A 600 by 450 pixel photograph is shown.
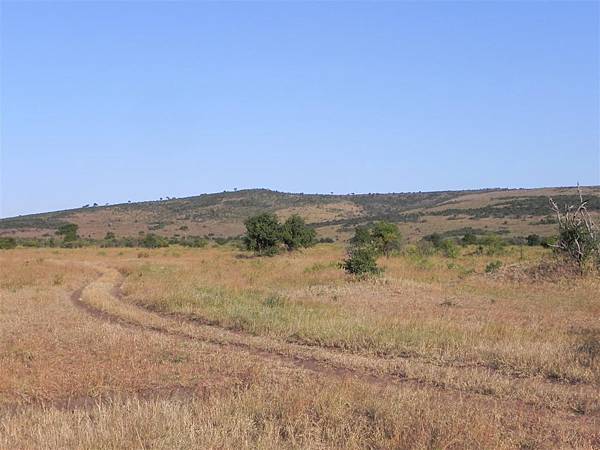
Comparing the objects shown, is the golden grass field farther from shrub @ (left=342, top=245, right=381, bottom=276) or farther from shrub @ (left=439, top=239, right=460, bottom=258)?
shrub @ (left=439, top=239, right=460, bottom=258)

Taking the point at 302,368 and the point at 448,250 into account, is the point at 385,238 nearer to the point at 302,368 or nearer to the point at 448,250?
the point at 448,250

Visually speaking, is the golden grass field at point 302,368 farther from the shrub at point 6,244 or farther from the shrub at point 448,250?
the shrub at point 6,244

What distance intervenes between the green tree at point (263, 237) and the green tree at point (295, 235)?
0.51m

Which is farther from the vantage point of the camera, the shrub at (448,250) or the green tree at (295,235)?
the green tree at (295,235)

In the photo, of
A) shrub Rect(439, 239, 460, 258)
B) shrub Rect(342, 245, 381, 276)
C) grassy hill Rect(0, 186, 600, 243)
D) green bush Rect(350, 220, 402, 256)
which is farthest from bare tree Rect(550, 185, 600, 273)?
grassy hill Rect(0, 186, 600, 243)

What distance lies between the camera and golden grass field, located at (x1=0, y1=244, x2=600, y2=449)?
21.5 feet

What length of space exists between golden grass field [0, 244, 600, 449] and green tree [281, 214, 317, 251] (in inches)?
1010

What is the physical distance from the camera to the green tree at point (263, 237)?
1841 inches

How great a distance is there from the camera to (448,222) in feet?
307

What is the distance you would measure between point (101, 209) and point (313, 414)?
151 meters

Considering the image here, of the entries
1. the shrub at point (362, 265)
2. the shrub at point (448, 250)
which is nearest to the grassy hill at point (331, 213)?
the shrub at point (448, 250)

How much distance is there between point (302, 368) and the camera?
34.0ft

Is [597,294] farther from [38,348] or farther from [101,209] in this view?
[101,209]

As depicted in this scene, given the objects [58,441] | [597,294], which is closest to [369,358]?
[58,441]
